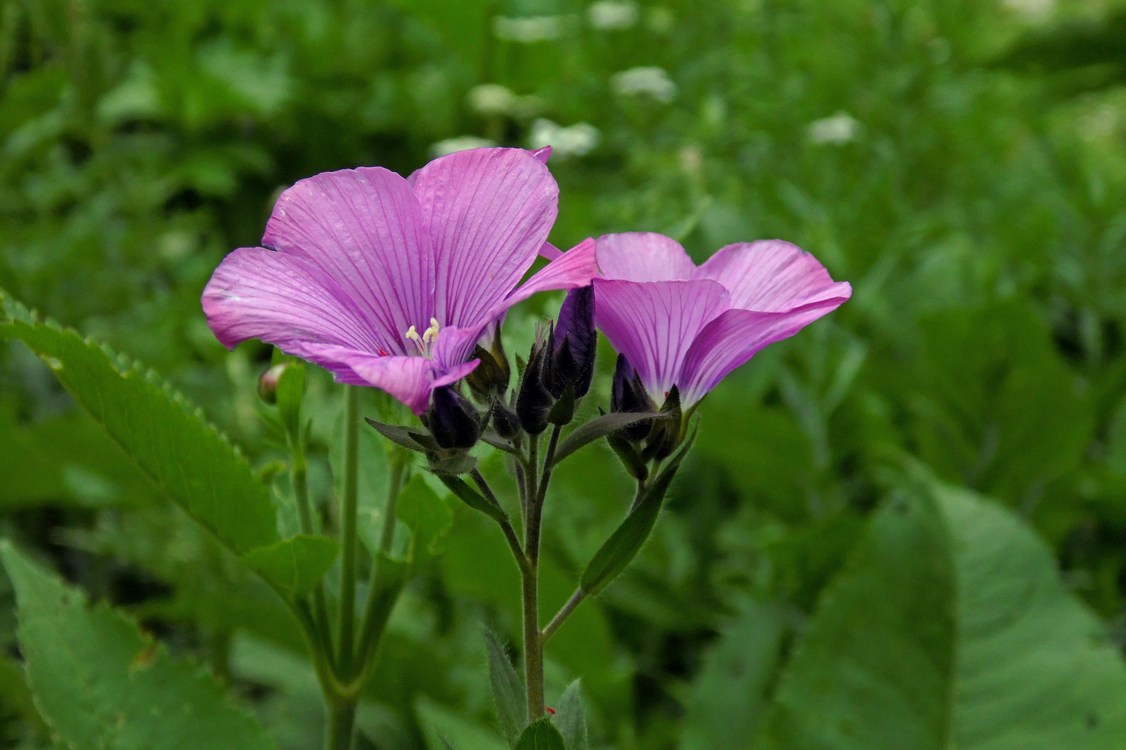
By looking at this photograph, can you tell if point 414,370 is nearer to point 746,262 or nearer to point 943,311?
point 746,262

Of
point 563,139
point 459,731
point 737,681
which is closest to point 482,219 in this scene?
point 459,731

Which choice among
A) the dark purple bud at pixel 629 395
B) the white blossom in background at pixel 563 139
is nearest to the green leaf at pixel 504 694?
the dark purple bud at pixel 629 395

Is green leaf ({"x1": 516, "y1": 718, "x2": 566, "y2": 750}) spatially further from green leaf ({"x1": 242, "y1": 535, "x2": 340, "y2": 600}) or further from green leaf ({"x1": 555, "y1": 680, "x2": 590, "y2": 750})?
green leaf ({"x1": 242, "y1": 535, "x2": 340, "y2": 600})

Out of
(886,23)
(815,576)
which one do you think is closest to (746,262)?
(815,576)

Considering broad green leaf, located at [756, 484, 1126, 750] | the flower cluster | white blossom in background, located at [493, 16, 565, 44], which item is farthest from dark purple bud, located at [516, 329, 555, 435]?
white blossom in background, located at [493, 16, 565, 44]

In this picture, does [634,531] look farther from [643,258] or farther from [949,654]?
[949,654]

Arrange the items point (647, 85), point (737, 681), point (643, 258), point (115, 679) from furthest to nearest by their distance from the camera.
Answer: point (647, 85) → point (737, 681) → point (115, 679) → point (643, 258)

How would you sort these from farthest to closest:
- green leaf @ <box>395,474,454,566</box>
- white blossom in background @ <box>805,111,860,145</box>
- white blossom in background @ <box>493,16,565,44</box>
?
1. white blossom in background @ <box>493,16,565,44</box>
2. white blossom in background @ <box>805,111,860,145</box>
3. green leaf @ <box>395,474,454,566</box>
